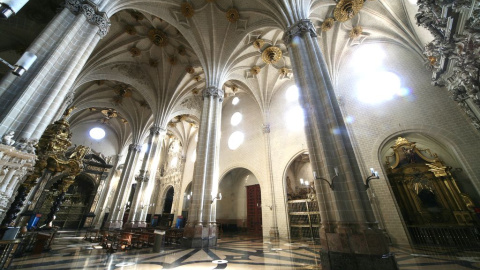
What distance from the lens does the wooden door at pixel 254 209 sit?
15.4 m

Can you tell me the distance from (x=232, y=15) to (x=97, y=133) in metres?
21.7

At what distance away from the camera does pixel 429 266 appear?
4188 mm

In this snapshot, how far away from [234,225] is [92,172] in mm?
16373

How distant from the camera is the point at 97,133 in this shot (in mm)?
22281

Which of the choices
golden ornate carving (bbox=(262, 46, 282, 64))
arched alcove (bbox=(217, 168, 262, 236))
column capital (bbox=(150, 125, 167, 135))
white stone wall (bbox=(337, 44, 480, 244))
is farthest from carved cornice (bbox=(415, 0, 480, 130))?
column capital (bbox=(150, 125, 167, 135))

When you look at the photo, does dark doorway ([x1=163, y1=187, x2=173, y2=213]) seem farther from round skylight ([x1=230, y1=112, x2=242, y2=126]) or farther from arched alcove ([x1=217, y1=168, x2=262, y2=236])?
round skylight ([x1=230, y1=112, x2=242, y2=126])

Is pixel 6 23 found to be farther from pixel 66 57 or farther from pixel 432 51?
pixel 432 51

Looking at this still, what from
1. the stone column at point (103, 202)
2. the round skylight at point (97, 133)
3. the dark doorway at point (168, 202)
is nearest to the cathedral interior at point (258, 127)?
the stone column at point (103, 202)

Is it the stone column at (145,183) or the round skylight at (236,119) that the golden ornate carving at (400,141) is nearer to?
the round skylight at (236,119)

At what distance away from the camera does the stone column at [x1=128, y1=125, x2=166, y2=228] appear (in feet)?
40.8

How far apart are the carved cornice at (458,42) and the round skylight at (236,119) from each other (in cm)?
1264

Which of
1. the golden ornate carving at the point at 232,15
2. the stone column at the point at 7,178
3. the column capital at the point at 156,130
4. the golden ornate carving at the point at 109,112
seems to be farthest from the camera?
the golden ornate carving at the point at 109,112

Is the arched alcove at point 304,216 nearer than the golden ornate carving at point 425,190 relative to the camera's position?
No

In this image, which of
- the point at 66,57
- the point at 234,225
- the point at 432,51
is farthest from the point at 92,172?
the point at 432,51
